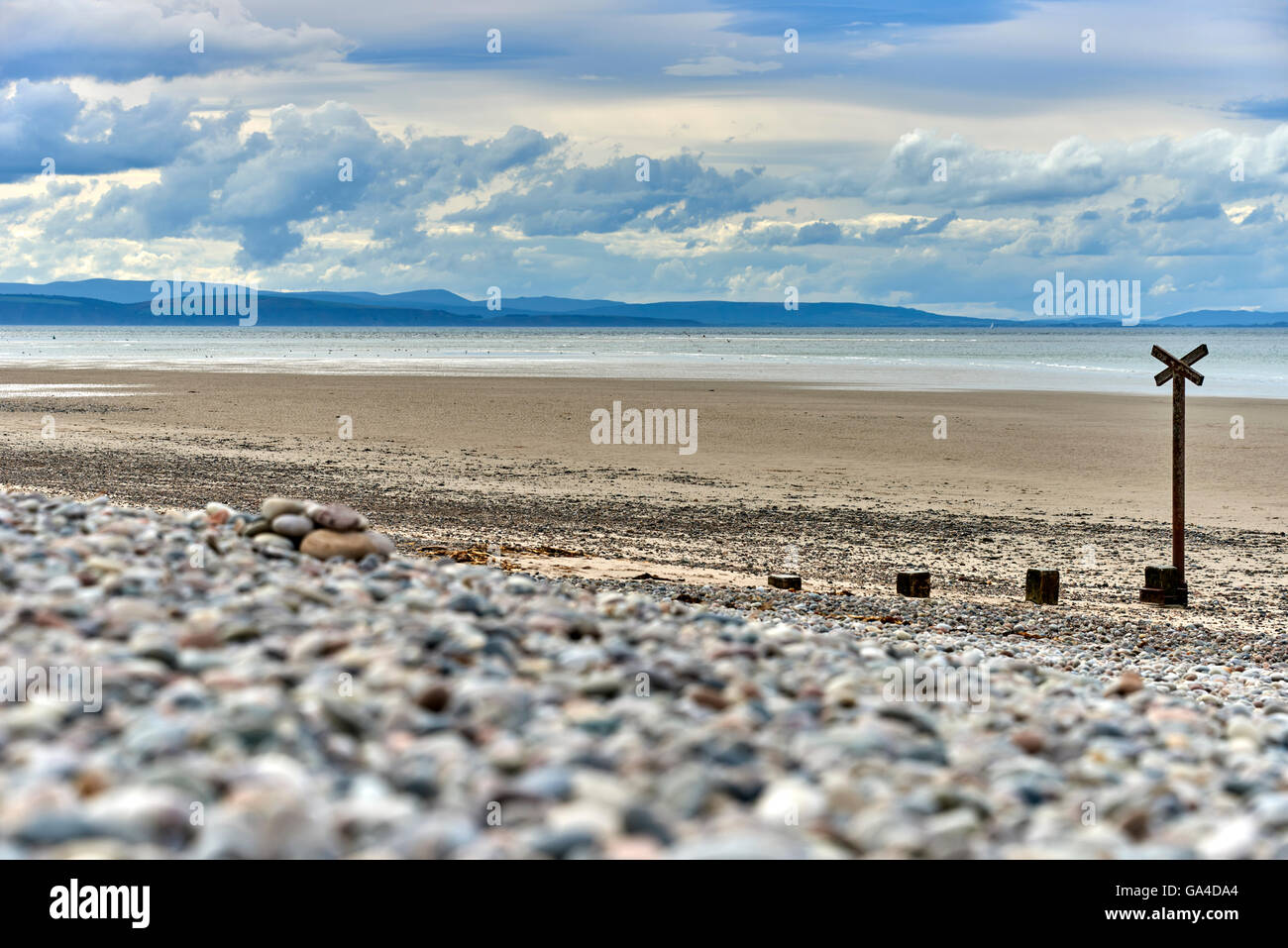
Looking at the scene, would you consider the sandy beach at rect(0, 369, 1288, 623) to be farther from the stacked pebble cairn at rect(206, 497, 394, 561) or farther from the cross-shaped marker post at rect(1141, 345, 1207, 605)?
the stacked pebble cairn at rect(206, 497, 394, 561)

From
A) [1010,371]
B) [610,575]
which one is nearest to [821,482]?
[610,575]

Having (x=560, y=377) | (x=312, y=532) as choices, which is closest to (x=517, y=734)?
(x=312, y=532)

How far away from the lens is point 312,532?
26.7 feet

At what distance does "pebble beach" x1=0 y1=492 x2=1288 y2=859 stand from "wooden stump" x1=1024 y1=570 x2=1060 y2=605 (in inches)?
206

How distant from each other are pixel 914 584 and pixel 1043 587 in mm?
1542

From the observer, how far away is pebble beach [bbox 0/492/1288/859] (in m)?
3.68

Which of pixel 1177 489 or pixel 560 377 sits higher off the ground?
pixel 560 377

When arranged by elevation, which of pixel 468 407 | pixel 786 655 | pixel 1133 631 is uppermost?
pixel 468 407

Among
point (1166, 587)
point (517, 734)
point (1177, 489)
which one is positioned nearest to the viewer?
point (517, 734)

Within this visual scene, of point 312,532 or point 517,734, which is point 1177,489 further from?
point 517,734

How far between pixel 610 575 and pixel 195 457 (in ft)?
47.8

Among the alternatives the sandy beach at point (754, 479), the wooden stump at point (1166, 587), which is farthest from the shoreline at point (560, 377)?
the wooden stump at point (1166, 587)

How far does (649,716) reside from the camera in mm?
4805
